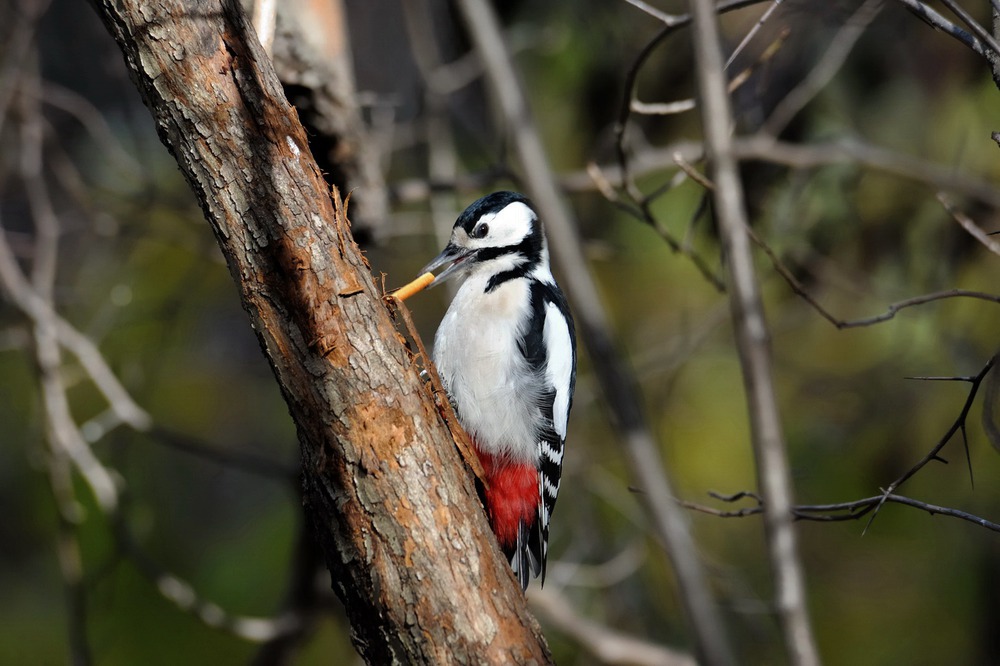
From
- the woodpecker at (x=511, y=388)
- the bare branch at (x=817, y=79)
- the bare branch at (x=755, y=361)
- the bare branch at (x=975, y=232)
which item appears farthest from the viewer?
the bare branch at (x=817, y=79)

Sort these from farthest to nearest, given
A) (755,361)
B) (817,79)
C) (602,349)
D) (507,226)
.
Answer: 1. (817,79)
2. (507,226)
3. (602,349)
4. (755,361)

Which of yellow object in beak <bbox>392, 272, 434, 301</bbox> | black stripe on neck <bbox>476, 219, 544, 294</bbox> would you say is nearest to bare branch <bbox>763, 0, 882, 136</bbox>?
black stripe on neck <bbox>476, 219, 544, 294</bbox>

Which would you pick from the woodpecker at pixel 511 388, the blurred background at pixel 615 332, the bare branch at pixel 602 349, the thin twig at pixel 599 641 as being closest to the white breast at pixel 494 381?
the woodpecker at pixel 511 388

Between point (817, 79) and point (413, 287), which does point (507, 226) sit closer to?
point (413, 287)

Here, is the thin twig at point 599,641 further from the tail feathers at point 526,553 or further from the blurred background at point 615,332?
the tail feathers at point 526,553

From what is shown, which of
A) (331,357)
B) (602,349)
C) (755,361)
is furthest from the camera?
(331,357)

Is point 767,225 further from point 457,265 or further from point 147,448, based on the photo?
point 147,448

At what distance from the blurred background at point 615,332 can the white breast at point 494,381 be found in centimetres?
49

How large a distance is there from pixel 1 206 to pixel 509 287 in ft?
14.9

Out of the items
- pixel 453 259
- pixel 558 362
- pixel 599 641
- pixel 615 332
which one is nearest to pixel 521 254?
pixel 453 259

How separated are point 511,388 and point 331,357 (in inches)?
39.5

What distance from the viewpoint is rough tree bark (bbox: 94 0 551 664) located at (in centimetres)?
173

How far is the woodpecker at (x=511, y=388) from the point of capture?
106 inches

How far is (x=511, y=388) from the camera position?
271 centimetres
